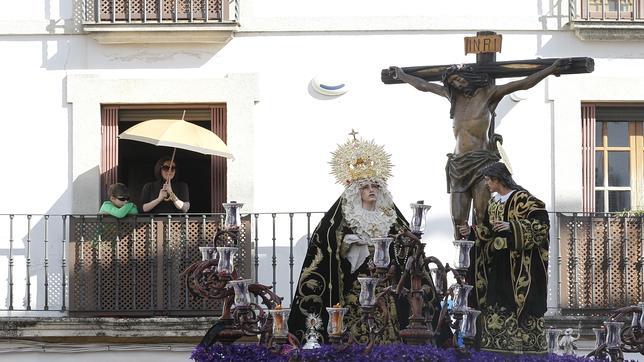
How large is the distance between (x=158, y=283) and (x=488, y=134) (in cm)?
388

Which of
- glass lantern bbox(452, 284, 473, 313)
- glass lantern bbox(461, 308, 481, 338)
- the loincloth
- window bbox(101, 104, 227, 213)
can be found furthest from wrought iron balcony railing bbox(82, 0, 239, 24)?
glass lantern bbox(461, 308, 481, 338)

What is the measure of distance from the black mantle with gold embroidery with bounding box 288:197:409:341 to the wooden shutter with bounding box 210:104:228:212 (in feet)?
9.92

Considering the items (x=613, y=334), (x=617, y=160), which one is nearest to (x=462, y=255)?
(x=613, y=334)

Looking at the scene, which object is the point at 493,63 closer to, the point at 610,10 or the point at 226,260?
the point at 226,260

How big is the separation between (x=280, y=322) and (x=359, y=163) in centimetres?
242

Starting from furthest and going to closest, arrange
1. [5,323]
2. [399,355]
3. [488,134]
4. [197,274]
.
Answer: [5,323] < [488,134] < [197,274] < [399,355]

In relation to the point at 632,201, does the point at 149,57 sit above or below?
above

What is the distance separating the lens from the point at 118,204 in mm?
18500

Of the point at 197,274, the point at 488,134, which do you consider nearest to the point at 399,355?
the point at 197,274

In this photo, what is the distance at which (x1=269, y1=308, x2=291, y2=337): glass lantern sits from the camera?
13.7 meters

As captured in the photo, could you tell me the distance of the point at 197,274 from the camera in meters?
14.6

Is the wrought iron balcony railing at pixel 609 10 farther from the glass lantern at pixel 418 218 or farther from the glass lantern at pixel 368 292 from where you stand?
the glass lantern at pixel 368 292

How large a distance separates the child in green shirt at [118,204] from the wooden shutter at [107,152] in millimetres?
373

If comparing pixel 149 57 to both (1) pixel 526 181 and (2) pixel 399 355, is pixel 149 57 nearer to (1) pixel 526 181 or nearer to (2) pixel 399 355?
(1) pixel 526 181
